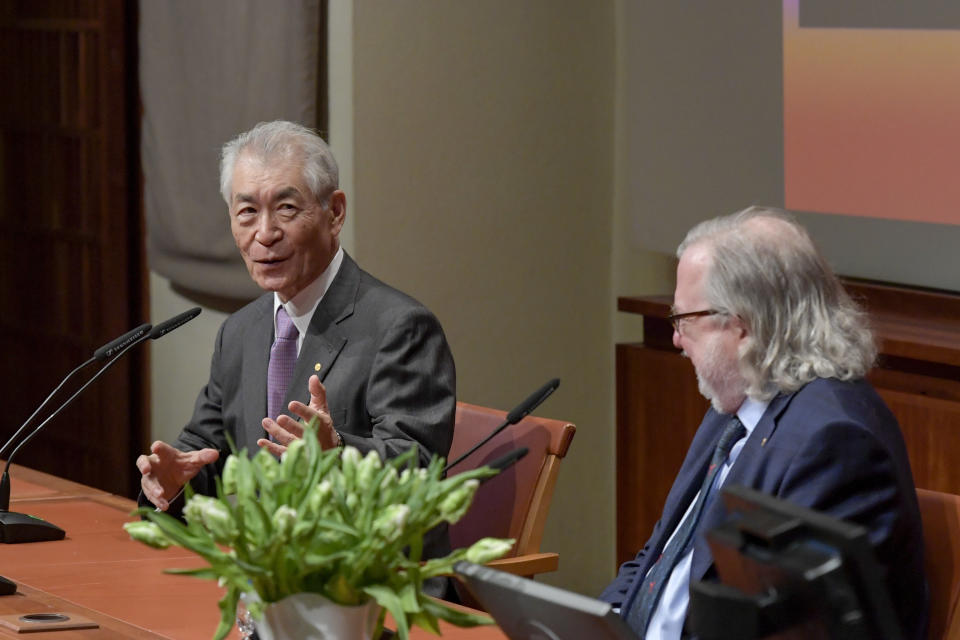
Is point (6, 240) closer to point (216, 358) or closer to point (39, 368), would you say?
point (39, 368)

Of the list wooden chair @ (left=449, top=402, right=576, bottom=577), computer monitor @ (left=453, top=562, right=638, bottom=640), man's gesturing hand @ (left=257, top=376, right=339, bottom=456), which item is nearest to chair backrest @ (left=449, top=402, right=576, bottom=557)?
wooden chair @ (left=449, top=402, right=576, bottom=577)

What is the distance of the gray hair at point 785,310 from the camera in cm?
231

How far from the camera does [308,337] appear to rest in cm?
306

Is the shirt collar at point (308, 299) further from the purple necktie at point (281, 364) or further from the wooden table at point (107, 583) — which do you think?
the wooden table at point (107, 583)

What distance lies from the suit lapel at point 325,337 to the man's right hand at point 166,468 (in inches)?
11.2

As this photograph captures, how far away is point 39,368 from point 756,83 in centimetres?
320

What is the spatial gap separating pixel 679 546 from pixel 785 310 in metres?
0.40

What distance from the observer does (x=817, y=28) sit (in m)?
3.89

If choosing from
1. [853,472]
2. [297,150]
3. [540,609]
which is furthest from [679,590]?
[297,150]

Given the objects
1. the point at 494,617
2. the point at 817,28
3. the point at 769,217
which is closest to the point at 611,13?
the point at 817,28

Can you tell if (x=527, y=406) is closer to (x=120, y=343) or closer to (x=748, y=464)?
(x=748, y=464)

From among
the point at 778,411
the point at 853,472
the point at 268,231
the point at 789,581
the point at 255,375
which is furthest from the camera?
the point at 255,375

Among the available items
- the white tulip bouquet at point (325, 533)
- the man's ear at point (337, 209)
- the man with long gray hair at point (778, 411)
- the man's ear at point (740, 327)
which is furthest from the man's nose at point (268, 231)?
the white tulip bouquet at point (325, 533)

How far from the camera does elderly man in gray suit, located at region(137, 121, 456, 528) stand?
2.90 m
